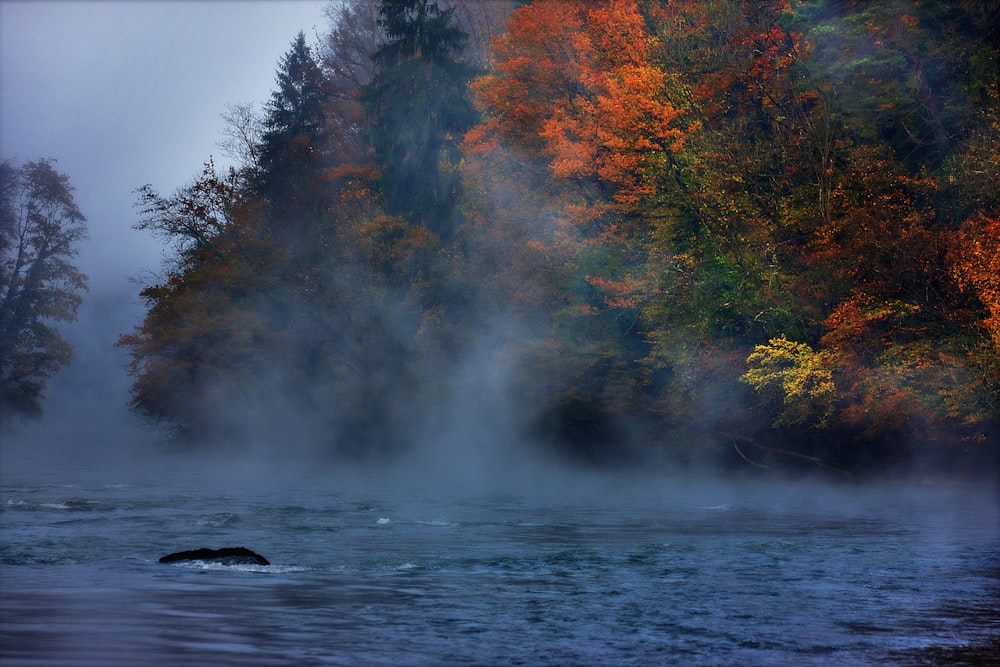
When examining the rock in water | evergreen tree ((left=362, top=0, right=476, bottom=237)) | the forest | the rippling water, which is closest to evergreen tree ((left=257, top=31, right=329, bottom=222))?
the forest

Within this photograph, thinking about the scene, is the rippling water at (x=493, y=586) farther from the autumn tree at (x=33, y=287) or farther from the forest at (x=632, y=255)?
the autumn tree at (x=33, y=287)

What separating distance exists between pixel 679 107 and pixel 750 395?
10.8m

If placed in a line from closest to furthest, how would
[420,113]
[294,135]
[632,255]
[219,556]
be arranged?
[219,556] → [632,255] → [420,113] → [294,135]

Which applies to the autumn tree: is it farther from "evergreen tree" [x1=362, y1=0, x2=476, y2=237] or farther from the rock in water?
the rock in water

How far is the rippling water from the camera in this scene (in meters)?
12.3

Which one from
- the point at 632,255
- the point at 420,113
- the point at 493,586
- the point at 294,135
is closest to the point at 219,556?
the point at 493,586

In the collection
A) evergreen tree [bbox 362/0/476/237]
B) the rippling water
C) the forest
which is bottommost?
the rippling water

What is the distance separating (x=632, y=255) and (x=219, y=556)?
30.3 m

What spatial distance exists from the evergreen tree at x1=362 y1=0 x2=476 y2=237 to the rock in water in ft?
136

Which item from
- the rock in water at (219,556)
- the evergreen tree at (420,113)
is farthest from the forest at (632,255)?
the rock in water at (219,556)

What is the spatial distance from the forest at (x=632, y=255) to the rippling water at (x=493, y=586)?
392 inches

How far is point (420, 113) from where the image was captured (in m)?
62.8

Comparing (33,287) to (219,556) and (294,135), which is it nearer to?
(294,135)

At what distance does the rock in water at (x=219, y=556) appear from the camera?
1850 cm
